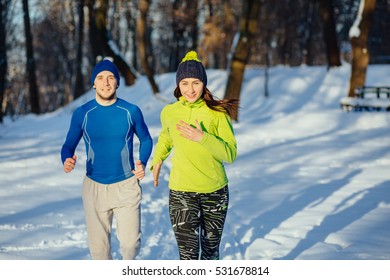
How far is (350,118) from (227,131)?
1362 cm

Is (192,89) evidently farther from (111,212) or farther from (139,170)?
(111,212)

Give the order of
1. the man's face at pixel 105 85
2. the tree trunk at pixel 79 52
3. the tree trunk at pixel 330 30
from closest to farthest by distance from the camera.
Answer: the man's face at pixel 105 85
the tree trunk at pixel 330 30
the tree trunk at pixel 79 52

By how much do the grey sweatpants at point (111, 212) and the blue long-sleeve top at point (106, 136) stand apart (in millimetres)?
76

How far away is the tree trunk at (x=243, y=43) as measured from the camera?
15.7 metres

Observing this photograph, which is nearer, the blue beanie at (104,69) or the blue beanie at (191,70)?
the blue beanie at (191,70)

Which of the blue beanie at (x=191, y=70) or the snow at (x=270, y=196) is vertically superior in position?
the blue beanie at (x=191, y=70)

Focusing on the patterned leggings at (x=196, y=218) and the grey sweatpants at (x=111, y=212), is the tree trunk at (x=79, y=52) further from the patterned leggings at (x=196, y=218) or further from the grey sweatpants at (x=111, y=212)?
the patterned leggings at (x=196, y=218)

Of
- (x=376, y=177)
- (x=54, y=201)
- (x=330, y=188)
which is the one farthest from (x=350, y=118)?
(x=54, y=201)

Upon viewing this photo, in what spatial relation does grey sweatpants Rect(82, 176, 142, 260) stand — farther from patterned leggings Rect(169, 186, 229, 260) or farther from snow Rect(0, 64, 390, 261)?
snow Rect(0, 64, 390, 261)

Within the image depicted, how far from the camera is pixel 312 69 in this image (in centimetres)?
2447

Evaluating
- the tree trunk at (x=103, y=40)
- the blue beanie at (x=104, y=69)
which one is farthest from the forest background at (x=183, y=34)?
the blue beanie at (x=104, y=69)

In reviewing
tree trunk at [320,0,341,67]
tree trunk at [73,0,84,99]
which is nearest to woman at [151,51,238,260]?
tree trunk at [320,0,341,67]

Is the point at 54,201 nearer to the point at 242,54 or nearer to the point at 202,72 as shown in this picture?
the point at 202,72

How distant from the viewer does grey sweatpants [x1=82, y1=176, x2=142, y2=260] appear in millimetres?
3699
